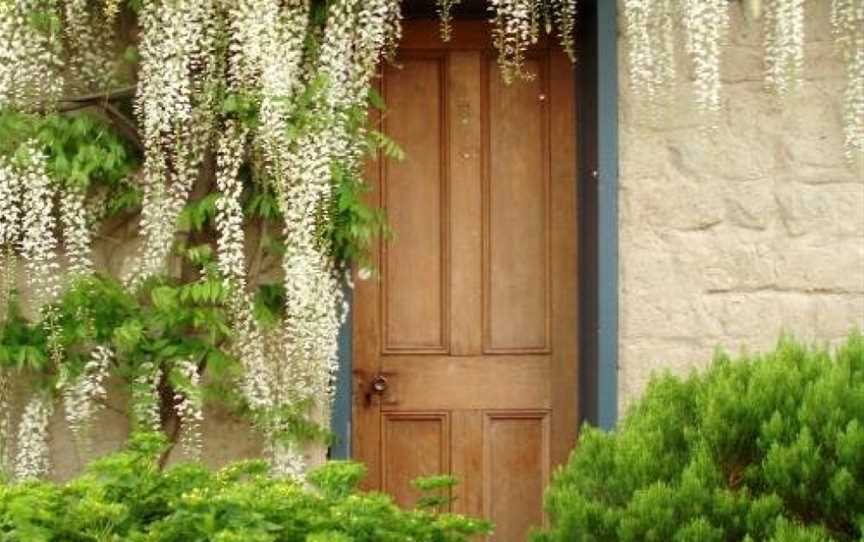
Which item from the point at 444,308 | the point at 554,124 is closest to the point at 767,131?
the point at 554,124

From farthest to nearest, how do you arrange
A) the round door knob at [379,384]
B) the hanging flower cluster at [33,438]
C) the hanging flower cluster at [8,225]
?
the round door knob at [379,384], the hanging flower cluster at [33,438], the hanging flower cluster at [8,225]

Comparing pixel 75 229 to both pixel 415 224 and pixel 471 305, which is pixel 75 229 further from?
pixel 471 305

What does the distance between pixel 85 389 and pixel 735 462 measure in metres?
2.39

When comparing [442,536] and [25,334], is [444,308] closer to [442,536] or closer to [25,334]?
[25,334]

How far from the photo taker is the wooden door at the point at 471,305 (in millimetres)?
5984

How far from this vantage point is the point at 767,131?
5746 mm

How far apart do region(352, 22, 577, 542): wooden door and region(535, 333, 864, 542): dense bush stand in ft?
6.04

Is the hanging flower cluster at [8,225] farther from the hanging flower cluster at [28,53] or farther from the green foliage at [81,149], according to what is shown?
the hanging flower cluster at [28,53]

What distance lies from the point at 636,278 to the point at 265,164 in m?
1.33

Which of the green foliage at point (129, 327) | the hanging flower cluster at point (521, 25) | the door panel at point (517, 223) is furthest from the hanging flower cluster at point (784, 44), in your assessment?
the green foliage at point (129, 327)

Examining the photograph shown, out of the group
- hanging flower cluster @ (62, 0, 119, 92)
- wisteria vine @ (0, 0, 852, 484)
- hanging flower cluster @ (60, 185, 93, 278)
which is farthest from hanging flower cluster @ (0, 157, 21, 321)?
hanging flower cluster @ (62, 0, 119, 92)

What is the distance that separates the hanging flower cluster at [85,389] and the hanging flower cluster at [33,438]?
95mm

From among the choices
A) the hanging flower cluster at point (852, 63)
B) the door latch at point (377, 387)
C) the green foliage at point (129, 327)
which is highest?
the hanging flower cluster at point (852, 63)

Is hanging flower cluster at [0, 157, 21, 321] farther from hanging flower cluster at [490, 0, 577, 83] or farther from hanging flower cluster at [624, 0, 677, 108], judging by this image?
hanging flower cluster at [624, 0, 677, 108]
